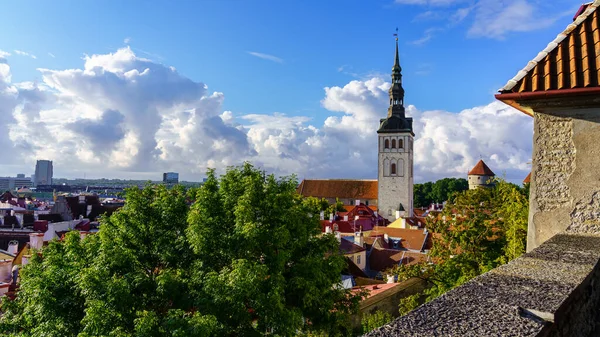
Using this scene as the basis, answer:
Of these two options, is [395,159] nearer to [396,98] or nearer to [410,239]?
[396,98]

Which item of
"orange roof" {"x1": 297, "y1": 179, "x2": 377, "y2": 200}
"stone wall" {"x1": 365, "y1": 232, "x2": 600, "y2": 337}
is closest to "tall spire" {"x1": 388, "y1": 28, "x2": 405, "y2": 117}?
"orange roof" {"x1": 297, "y1": 179, "x2": 377, "y2": 200}

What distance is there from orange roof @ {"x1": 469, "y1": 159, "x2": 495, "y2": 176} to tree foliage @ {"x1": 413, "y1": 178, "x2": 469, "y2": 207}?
96.5 feet

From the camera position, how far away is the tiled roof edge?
234 inches

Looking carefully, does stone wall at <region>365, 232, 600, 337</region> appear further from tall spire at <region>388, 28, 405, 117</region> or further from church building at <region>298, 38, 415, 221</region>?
tall spire at <region>388, 28, 405, 117</region>

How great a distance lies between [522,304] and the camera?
274cm

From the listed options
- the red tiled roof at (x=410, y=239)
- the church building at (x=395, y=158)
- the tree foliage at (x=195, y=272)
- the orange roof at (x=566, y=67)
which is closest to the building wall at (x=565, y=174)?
the orange roof at (x=566, y=67)

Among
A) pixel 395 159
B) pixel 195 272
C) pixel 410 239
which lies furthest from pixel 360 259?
pixel 395 159

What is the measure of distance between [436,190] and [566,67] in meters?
107

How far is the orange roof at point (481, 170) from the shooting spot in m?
75.5

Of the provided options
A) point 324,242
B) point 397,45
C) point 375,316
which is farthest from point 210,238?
point 397,45

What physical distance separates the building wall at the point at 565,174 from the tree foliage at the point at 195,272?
578 cm

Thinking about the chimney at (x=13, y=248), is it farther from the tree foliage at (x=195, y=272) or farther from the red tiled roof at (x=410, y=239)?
the red tiled roof at (x=410, y=239)

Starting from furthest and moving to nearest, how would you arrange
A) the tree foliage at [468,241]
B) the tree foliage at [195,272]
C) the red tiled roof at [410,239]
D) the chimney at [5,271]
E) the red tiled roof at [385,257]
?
1. the red tiled roof at [410,239]
2. the red tiled roof at [385,257]
3. the chimney at [5,271]
4. the tree foliage at [468,241]
5. the tree foliage at [195,272]

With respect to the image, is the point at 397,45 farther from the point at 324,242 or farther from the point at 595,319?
the point at 595,319
